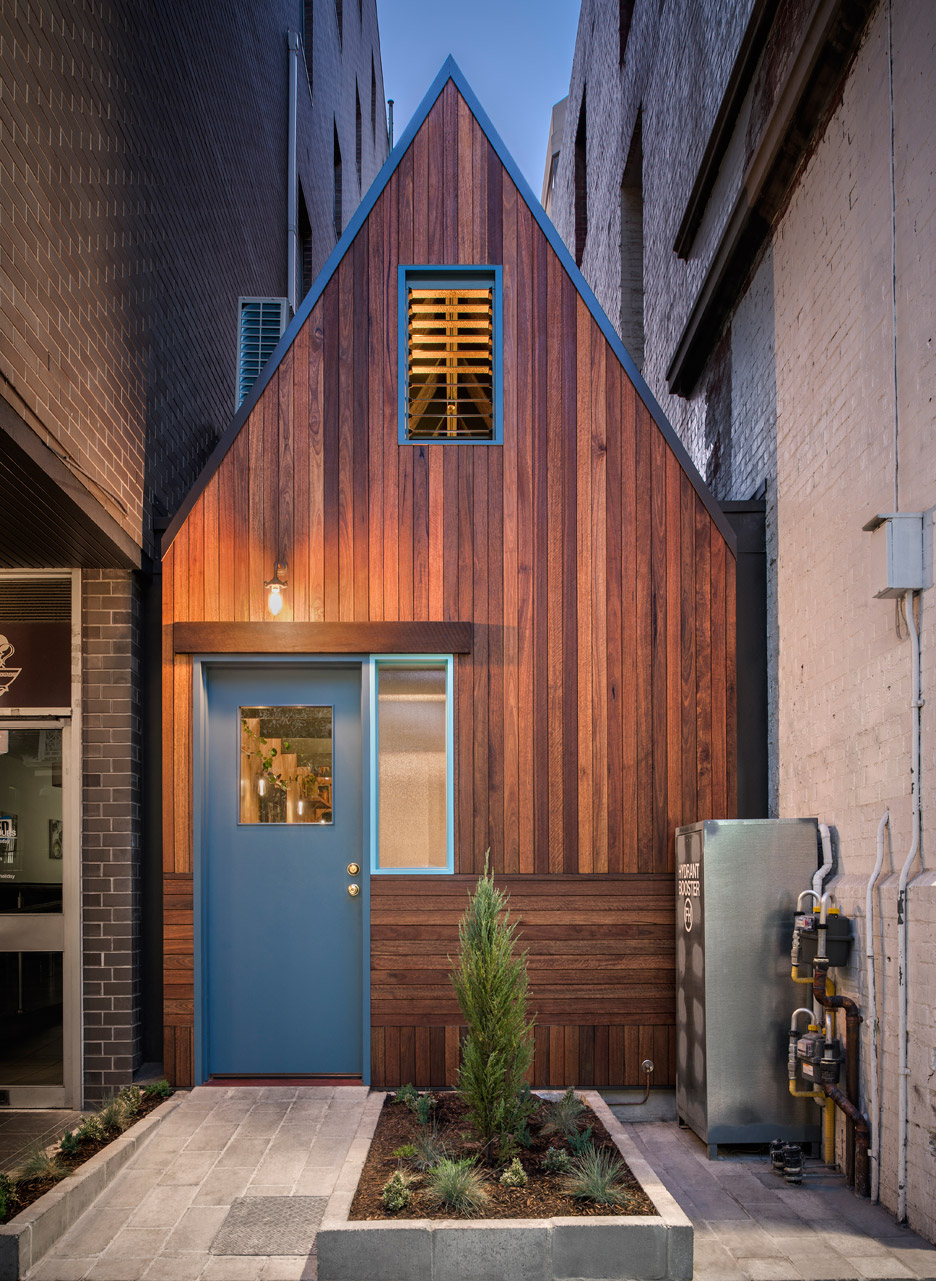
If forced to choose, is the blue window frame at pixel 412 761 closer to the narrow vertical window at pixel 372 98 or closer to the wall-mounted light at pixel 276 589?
the wall-mounted light at pixel 276 589

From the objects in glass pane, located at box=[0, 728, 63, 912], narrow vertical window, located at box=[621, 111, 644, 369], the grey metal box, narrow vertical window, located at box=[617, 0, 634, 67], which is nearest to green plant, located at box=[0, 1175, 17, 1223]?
glass pane, located at box=[0, 728, 63, 912]

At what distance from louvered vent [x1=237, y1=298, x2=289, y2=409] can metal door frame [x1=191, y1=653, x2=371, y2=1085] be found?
3.10 metres

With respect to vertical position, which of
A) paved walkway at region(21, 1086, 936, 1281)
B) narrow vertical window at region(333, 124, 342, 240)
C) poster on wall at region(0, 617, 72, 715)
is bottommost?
paved walkway at region(21, 1086, 936, 1281)

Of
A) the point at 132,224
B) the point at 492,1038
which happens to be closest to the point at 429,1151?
the point at 492,1038

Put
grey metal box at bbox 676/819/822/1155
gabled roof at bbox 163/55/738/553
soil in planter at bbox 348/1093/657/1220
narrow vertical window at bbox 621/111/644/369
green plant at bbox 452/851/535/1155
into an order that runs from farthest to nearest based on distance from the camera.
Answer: narrow vertical window at bbox 621/111/644/369 → gabled roof at bbox 163/55/738/553 → grey metal box at bbox 676/819/822/1155 → green plant at bbox 452/851/535/1155 → soil in planter at bbox 348/1093/657/1220

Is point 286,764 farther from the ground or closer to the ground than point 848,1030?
farther from the ground

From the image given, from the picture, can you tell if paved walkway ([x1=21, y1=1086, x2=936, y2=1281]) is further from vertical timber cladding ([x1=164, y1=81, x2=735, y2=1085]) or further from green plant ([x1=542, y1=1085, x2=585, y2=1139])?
vertical timber cladding ([x1=164, y1=81, x2=735, y2=1085])

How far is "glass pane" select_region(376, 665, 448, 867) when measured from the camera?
240 inches

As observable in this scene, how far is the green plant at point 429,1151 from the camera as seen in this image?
4230mm

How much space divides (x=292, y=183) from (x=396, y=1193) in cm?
1077

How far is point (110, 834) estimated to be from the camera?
5.93 meters

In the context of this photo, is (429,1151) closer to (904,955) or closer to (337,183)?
(904,955)

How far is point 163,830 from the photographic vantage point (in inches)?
236

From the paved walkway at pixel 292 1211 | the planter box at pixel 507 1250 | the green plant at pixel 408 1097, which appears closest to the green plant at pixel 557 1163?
the planter box at pixel 507 1250
